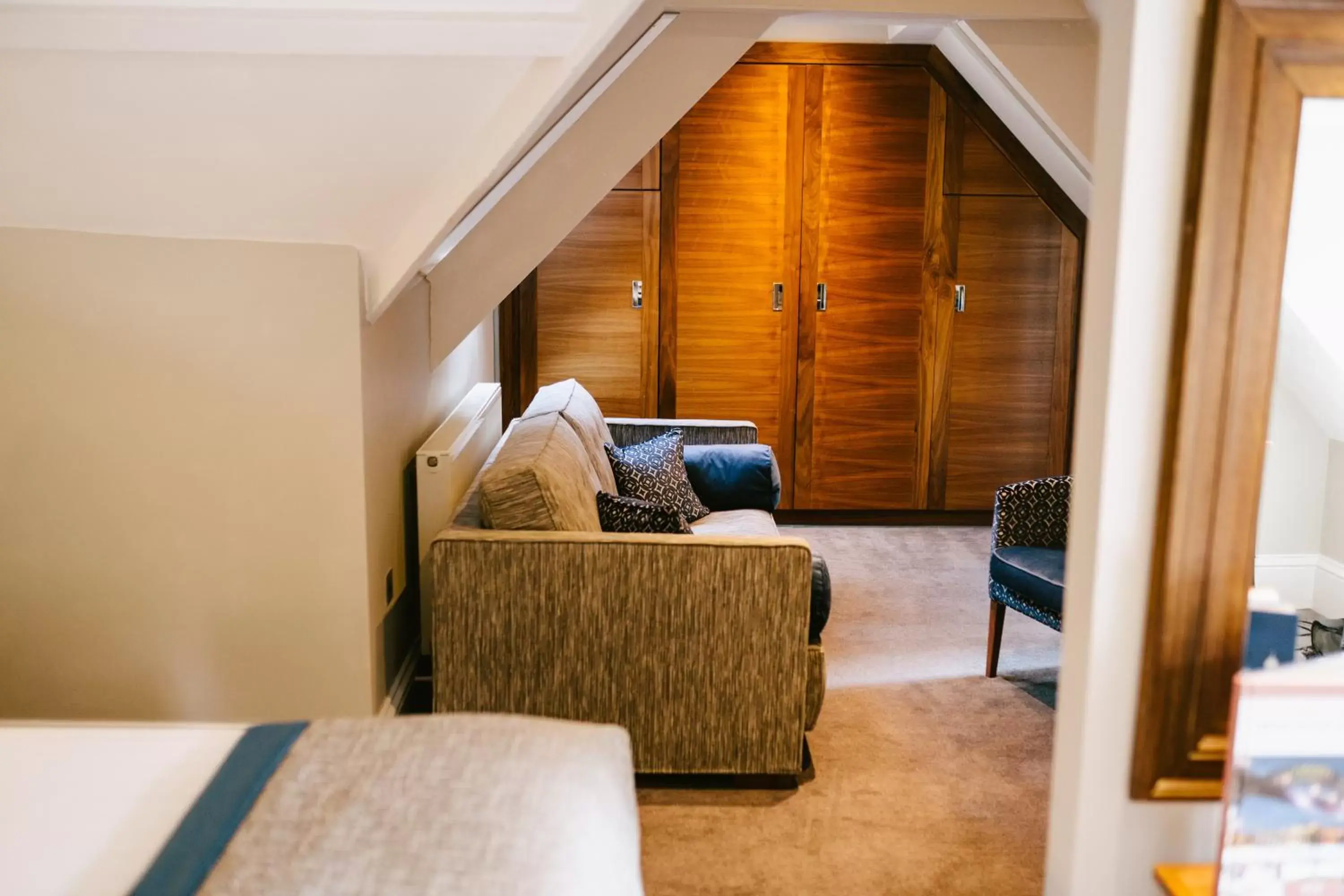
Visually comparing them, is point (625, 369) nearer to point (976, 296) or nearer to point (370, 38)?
point (976, 296)

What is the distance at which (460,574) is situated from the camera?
2.49 metres

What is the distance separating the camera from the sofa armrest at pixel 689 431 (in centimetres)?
404

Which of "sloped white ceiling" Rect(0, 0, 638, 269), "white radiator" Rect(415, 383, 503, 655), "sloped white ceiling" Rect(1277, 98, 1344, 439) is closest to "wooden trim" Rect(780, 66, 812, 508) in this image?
"white radiator" Rect(415, 383, 503, 655)

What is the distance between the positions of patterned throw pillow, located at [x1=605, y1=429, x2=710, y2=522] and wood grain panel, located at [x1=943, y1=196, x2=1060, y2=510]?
156 cm

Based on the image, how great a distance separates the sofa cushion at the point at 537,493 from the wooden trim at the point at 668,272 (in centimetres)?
189

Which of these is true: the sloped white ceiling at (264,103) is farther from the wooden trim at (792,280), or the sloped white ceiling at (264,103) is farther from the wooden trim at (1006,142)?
the wooden trim at (1006,142)

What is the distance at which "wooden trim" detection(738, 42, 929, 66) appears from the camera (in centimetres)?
447

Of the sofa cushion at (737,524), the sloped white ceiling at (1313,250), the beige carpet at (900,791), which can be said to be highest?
the sloped white ceiling at (1313,250)

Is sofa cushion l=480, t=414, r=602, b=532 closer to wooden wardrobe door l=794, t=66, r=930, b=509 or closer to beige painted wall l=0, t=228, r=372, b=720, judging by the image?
beige painted wall l=0, t=228, r=372, b=720

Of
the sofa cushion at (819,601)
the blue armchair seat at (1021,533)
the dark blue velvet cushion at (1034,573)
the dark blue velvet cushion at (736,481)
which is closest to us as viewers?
the sofa cushion at (819,601)

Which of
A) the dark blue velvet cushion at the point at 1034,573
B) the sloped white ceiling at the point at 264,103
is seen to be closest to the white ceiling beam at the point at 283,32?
the sloped white ceiling at the point at 264,103

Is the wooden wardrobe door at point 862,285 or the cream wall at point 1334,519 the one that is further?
the wooden wardrobe door at point 862,285

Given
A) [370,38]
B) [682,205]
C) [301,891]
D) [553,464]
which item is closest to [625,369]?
[682,205]

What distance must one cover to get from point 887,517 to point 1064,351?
1.02m
